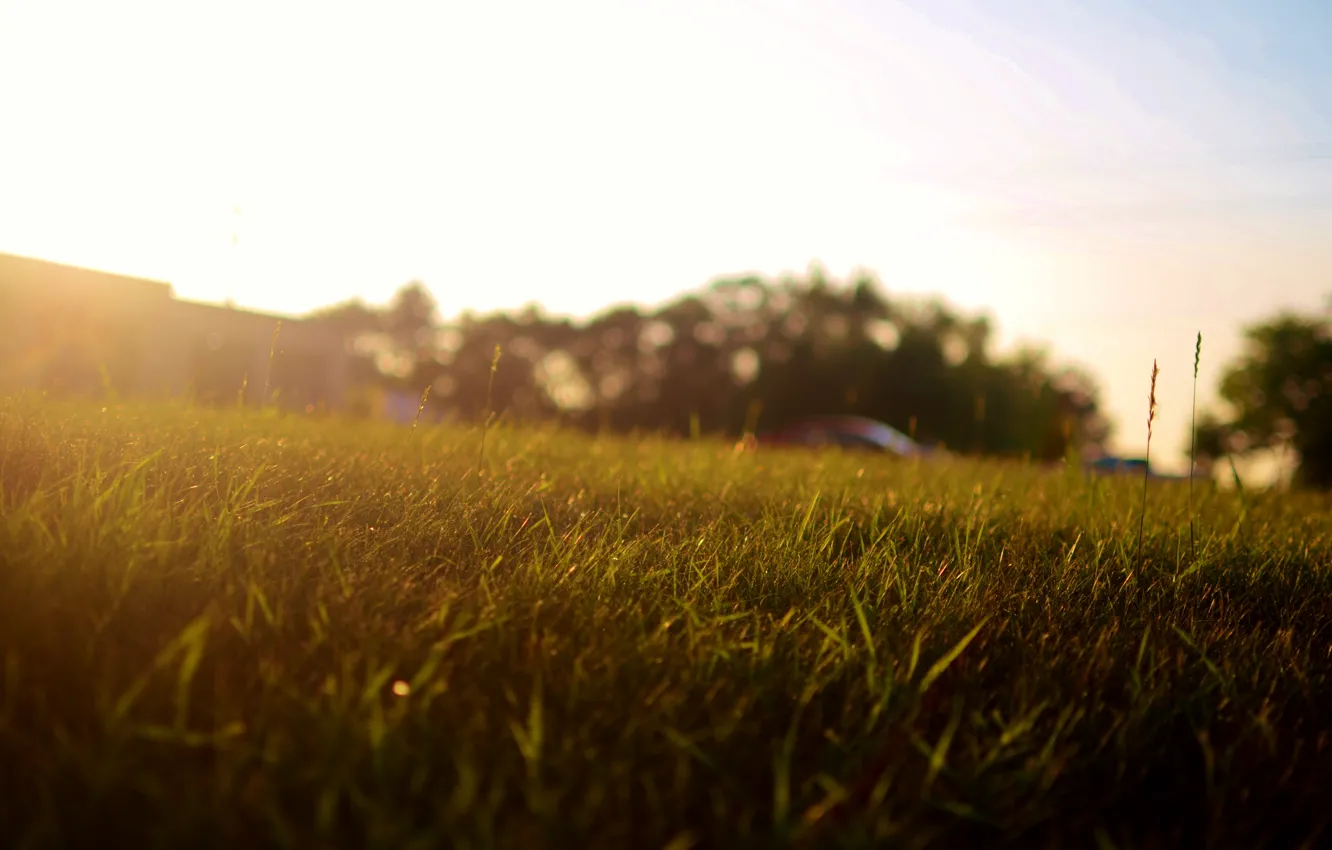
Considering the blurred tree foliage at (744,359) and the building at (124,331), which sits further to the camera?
the blurred tree foliage at (744,359)

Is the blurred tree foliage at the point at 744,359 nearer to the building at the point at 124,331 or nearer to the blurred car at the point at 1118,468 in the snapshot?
the building at the point at 124,331

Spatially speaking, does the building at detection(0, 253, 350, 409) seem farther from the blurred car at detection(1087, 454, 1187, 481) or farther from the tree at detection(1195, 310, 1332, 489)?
the tree at detection(1195, 310, 1332, 489)

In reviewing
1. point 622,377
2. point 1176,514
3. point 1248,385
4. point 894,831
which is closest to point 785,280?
point 622,377

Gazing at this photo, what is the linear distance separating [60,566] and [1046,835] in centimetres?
258

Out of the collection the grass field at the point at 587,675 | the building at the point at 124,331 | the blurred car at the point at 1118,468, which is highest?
the building at the point at 124,331

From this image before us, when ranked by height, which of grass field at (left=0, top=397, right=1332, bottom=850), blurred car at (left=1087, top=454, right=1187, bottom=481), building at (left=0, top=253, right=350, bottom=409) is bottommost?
grass field at (left=0, top=397, right=1332, bottom=850)

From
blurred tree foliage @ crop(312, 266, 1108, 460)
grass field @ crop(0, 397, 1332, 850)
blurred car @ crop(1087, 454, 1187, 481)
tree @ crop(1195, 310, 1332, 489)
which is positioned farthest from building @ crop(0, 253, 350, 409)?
tree @ crop(1195, 310, 1332, 489)

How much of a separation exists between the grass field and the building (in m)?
20.0

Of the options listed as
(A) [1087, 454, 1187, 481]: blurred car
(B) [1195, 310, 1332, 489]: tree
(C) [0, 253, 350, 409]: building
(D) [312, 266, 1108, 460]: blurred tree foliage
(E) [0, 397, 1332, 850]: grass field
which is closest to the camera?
(E) [0, 397, 1332, 850]: grass field

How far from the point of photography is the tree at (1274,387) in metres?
44.5

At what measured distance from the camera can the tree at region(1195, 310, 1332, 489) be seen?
44.5 m

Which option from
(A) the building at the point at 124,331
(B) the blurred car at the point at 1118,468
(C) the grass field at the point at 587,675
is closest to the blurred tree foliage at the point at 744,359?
(A) the building at the point at 124,331

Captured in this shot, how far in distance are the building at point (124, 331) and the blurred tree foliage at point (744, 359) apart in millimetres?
6658

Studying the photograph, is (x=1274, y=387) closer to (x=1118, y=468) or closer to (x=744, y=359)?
(x=744, y=359)
